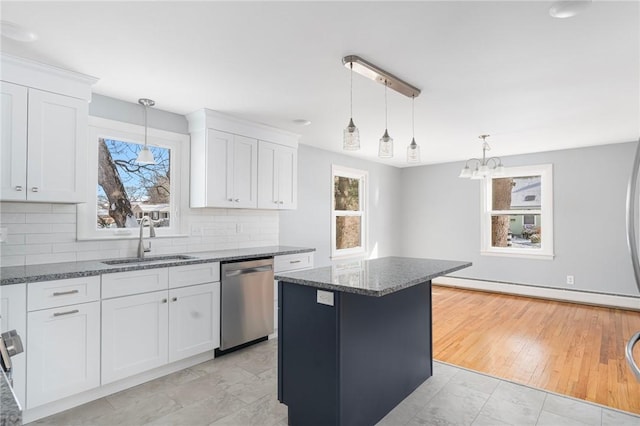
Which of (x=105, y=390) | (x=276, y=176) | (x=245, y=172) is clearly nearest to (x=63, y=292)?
(x=105, y=390)

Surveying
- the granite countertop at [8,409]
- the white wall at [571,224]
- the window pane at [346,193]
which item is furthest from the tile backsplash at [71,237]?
the white wall at [571,224]

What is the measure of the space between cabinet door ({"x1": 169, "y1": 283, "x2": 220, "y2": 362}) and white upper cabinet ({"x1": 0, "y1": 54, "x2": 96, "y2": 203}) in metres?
1.11

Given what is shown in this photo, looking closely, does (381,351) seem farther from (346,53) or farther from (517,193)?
(517,193)

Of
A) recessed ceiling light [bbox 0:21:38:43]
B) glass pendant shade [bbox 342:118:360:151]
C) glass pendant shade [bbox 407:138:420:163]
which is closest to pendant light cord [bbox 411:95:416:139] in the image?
glass pendant shade [bbox 407:138:420:163]

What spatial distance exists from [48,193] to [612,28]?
146 inches

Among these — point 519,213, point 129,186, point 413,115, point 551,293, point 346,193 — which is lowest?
point 551,293

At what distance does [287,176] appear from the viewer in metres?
4.21

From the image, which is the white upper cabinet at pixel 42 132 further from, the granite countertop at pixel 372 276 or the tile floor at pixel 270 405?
the granite countertop at pixel 372 276

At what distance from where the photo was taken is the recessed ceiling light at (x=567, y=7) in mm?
1705

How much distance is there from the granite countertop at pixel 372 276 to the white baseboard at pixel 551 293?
12.3 ft

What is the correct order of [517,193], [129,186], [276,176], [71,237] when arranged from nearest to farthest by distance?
A: [71,237], [129,186], [276,176], [517,193]

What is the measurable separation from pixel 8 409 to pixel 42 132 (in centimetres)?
248

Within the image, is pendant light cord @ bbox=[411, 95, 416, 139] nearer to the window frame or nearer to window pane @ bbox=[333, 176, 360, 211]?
window pane @ bbox=[333, 176, 360, 211]

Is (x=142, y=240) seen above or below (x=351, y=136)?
below
